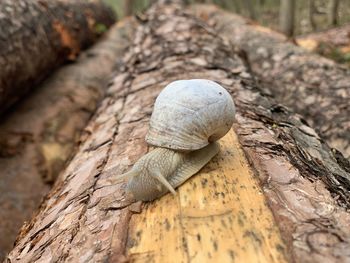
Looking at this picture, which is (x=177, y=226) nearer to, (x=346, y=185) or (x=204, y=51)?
(x=346, y=185)

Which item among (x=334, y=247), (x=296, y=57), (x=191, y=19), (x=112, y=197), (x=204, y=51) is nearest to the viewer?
(x=334, y=247)

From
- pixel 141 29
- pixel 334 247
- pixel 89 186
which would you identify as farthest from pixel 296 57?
pixel 334 247

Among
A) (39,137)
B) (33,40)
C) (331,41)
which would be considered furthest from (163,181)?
(331,41)

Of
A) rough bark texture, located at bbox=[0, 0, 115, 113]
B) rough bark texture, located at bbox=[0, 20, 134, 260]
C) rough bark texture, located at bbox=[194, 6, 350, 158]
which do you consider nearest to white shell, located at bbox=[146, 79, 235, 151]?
rough bark texture, located at bbox=[194, 6, 350, 158]

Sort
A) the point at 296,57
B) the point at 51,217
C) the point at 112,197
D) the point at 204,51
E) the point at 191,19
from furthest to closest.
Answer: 1. the point at 191,19
2. the point at 296,57
3. the point at 204,51
4. the point at 51,217
5. the point at 112,197

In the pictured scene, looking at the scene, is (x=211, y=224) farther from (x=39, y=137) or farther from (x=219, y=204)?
(x=39, y=137)

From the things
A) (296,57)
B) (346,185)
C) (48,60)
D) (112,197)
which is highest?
(112,197)

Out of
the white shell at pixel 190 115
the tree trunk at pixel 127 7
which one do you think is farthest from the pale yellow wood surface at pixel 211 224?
the tree trunk at pixel 127 7
